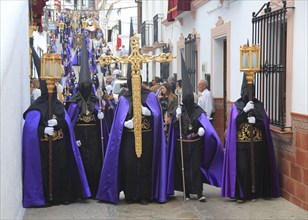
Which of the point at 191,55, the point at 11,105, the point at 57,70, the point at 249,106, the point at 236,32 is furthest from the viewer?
the point at 191,55

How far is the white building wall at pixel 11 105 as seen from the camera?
4949 millimetres

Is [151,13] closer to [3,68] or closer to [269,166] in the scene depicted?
[269,166]

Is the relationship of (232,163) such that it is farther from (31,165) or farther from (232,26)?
(232,26)

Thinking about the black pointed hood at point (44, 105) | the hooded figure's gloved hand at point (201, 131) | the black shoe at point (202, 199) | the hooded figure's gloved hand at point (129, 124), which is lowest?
the black shoe at point (202, 199)

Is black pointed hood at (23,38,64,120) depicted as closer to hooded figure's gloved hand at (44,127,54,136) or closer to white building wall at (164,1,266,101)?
hooded figure's gloved hand at (44,127,54,136)

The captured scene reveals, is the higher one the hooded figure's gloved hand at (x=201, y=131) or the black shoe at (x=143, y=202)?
the hooded figure's gloved hand at (x=201, y=131)

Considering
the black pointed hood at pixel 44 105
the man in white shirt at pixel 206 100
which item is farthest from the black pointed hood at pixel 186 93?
the man in white shirt at pixel 206 100

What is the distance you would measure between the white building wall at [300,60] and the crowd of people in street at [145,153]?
0.59 metres

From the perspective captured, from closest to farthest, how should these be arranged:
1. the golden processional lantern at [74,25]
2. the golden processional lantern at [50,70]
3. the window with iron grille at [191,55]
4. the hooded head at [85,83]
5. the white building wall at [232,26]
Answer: the golden processional lantern at [50,70]
the hooded head at [85,83]
the white building wall at [232,26]
the window with iron grille at [191,55]
the golden processional lantern at [74,25]

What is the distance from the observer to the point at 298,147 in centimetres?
702

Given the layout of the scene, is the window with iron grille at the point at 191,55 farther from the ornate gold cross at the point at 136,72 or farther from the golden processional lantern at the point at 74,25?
the golden processional lantern at the point at 74,25

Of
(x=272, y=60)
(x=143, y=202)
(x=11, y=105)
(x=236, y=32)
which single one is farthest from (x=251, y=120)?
(x=236, y=32)

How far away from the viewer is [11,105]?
19.2 ft

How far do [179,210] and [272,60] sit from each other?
268 cm
